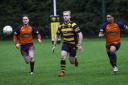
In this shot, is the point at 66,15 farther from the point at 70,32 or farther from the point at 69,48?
the point at 69,48

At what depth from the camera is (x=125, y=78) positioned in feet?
Result: 52.7

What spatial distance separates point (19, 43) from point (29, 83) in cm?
391

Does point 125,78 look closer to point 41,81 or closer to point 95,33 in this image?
point 41,81

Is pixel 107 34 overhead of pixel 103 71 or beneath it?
overhead

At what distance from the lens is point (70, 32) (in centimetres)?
1759

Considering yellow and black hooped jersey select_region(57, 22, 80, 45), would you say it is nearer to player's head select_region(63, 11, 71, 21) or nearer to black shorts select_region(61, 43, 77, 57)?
black shorts select_region(61, 43, 77, 57)

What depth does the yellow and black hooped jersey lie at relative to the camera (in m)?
17.5

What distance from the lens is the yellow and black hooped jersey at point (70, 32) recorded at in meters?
17.5

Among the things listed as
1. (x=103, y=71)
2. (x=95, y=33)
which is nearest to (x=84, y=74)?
(x=103, y=71)

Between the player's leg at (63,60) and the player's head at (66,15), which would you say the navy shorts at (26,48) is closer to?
the player's leg at (63,60)

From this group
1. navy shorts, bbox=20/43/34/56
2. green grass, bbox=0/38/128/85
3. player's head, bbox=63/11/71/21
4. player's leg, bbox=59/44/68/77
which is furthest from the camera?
navy shorts, bbox=20/43/34/56

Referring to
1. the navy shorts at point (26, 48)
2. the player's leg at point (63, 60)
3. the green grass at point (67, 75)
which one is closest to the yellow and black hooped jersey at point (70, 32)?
the player's leg at point (63, 60)

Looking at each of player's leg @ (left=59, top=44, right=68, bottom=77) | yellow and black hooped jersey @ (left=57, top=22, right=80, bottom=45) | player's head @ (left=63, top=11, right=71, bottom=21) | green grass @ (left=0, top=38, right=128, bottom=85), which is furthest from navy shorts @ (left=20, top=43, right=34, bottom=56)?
player's head @ (left=63, top=11, right=71, bottom=21)

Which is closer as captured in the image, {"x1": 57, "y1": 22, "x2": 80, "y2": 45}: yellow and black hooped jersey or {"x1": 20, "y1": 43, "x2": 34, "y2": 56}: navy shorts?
{"x1": 57, "y1": 22, "x2": 80, "y2": 45}: yellow and black hooped jersey
